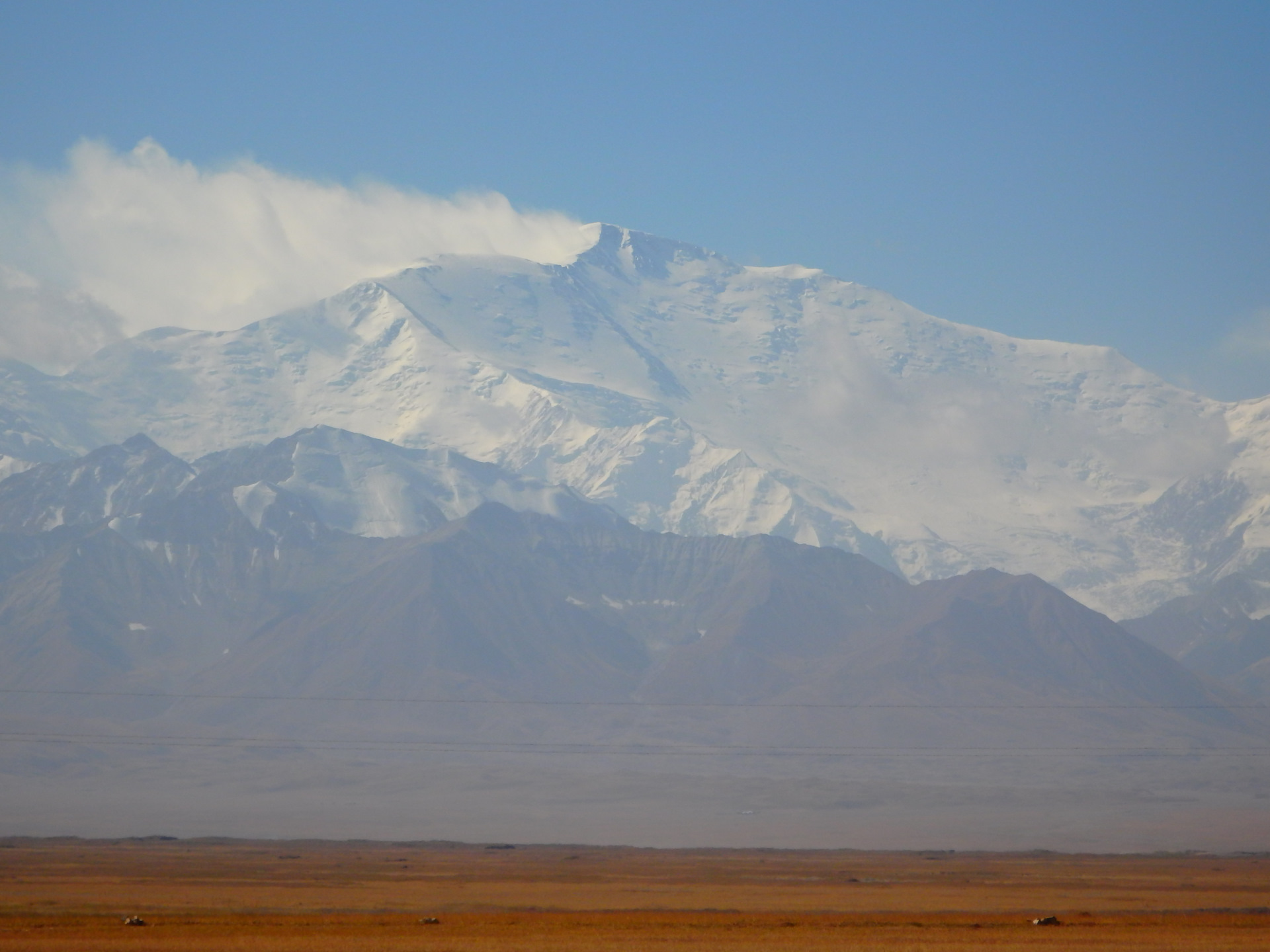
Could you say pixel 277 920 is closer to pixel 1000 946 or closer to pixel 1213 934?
pixel 1000 946

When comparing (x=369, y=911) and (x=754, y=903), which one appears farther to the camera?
(x=754, y=903)

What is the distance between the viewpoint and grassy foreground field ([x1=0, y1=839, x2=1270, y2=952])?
232 ft

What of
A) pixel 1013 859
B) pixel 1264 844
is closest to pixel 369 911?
pixel 1013 859

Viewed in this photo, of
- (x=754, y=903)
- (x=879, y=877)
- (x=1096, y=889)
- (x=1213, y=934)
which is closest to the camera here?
(x=1213, y=934)

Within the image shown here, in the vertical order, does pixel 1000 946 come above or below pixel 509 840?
below

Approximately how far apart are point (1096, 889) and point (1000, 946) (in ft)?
162

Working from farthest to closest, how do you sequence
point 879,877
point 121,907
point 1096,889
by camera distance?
point 879,877, point 1096,889, point 121,907

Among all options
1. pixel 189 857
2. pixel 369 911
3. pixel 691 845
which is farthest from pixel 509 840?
pixel 369 911

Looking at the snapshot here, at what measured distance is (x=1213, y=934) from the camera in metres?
74.1

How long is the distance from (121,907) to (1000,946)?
1909 inches

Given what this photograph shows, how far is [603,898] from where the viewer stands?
10269 cm

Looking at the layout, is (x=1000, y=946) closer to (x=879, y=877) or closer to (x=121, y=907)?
(x=121, y=907)

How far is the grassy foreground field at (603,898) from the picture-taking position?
7081cm

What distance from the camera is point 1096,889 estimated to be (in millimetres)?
113688
